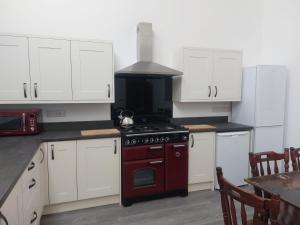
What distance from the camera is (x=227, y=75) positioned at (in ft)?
10.7

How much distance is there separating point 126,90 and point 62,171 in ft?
4.24

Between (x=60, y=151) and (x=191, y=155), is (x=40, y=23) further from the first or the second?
(x=191, y=155)

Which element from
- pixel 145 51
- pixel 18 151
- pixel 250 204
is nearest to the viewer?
pixel 250 204

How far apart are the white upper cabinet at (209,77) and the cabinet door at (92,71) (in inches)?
39.2

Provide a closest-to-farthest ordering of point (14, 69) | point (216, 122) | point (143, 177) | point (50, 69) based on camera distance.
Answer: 1. point (14, 69)
2. point (50, 69)
3. point (143, 177)
4. point (216, 122)

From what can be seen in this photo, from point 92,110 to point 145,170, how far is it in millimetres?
1044

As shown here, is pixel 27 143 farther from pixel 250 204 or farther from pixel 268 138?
pixel 268 138

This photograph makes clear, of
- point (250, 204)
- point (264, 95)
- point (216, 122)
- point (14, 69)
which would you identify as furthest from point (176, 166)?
point (14, 69)

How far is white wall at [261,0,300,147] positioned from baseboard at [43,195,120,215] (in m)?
2.60

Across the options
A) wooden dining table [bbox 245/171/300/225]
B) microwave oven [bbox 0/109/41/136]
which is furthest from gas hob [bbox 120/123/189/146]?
wooden dining table [bbox 245/171/300/225]

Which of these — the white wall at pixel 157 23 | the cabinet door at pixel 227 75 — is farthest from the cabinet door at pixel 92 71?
the cabinet door at pixel 227 75

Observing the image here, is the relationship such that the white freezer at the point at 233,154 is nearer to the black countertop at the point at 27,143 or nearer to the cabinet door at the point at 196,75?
the black countertop at the point at 27,143

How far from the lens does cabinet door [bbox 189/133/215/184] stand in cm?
298

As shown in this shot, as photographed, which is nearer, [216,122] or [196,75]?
[196,75]
